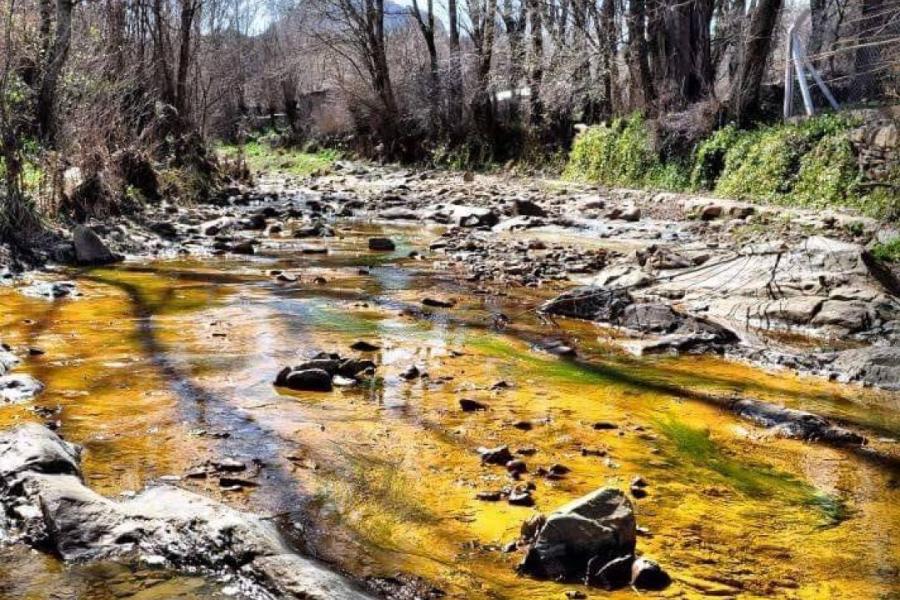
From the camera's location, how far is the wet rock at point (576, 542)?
3.08 meters

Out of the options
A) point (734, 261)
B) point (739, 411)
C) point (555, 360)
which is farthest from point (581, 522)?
point (734, 261)

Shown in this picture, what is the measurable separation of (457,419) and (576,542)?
1909 millimetres

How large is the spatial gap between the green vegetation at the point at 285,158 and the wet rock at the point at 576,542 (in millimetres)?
26452

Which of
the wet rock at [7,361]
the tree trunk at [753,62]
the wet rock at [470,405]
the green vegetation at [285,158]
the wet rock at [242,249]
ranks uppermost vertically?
the tree trunk at [753,62]

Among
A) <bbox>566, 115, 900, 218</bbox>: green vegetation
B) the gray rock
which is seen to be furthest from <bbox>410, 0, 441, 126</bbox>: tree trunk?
the gray rock

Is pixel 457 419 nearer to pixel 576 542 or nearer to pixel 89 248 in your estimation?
pixel 576 542

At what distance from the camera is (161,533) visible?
295 centimetres

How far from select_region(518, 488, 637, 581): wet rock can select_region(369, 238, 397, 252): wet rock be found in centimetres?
972

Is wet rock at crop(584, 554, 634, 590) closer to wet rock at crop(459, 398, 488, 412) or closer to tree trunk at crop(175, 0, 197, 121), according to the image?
Answer: wet rock at crop(459, 398, 488, 412)

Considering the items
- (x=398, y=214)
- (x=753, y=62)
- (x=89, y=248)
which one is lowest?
(x=398, y=214)

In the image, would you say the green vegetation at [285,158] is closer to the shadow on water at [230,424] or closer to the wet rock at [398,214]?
the wet rock at [398,214]

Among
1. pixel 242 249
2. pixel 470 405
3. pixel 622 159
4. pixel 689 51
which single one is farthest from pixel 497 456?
pixel 622 159

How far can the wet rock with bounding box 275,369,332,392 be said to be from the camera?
17.8 feet

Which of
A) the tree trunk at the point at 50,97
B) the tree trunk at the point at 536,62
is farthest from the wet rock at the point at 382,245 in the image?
the tree trunk at the point at 536,62
